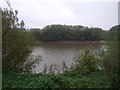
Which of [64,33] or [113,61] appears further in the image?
[64,33]

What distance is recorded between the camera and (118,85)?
4.59 metres

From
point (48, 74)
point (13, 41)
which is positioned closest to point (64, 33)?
point (13, 41)

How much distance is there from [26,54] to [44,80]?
2326mm

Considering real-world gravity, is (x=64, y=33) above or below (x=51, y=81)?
above

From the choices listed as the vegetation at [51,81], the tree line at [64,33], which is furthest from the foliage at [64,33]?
the vegetation at [51,81]

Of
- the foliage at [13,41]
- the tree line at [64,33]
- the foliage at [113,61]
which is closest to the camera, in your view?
the foliage at [113,61]

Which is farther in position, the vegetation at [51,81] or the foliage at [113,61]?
the vegetation at [51,81]

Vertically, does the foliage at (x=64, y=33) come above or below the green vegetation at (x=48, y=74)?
above

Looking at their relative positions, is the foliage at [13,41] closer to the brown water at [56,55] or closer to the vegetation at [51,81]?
the vegetation at [51,81]

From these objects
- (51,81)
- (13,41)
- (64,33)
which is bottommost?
(51,81)

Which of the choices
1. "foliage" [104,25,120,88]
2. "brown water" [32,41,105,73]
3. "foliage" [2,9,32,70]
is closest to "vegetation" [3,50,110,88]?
"foliage" [104,25,120,88]

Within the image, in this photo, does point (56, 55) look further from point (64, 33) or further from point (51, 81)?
point (64, 33)

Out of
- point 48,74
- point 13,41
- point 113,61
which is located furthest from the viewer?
point 13,41

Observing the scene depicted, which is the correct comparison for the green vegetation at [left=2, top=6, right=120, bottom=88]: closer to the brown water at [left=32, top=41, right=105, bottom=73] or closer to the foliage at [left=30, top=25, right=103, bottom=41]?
the brown water at [left=32, top=41, right=105, bottom=73]
